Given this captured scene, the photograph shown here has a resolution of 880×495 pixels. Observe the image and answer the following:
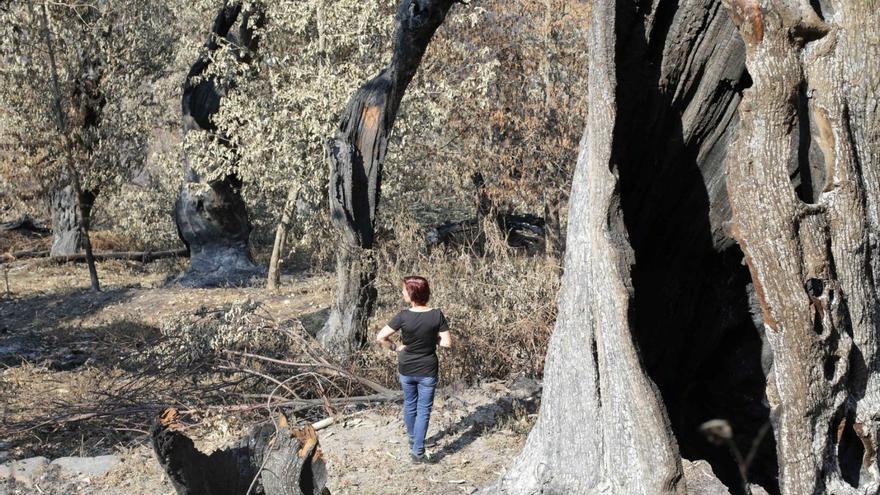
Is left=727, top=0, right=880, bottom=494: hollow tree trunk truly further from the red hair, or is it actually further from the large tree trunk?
the red hair

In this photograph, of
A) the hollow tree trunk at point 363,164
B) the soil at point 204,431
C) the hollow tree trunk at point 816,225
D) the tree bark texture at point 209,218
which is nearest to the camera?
the hollow tree trunk at point 816,225

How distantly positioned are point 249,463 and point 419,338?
1.56m

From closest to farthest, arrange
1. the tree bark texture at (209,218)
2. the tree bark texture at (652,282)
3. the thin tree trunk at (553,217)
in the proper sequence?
the tree bark texture at (652,282)
the thin tree trunk at (553,217)
the tree bark texture at (209,218)

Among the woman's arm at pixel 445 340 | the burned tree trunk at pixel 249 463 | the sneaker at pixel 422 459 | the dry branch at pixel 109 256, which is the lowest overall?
the sneaker at pixel 422 459

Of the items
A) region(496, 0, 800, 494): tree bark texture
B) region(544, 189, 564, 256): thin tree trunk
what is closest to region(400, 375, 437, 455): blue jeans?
region(496, 0, 800, 494): tree bark texture

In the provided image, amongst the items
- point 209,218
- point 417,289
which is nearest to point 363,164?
point 417,289

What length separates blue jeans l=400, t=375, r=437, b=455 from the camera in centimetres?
771

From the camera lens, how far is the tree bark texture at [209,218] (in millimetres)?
18906

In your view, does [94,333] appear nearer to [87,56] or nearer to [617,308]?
[87,56]

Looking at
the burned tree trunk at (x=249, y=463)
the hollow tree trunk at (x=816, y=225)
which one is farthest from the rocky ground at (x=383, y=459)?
the hollow tree trunk at (x=816, y=225)

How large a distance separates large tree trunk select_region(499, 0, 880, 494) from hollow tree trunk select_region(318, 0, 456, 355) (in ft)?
13.5

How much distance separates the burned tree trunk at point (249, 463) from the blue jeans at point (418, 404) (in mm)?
1118

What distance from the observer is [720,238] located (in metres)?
6.29

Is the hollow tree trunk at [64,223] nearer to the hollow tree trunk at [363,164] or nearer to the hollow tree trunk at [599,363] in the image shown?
the hollow tree trunk at [363,164]
